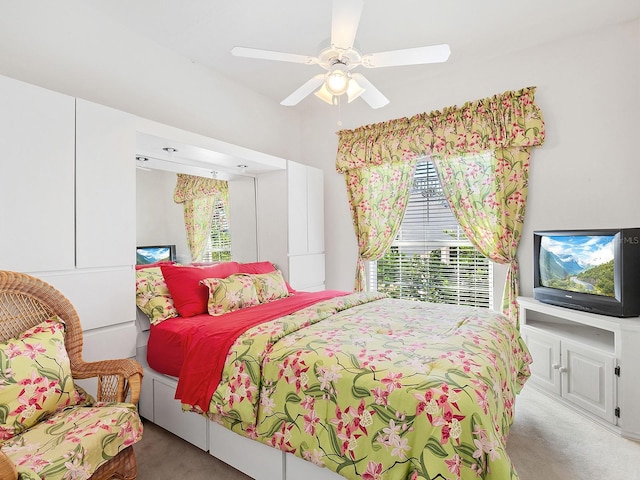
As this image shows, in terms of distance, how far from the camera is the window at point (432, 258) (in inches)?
137

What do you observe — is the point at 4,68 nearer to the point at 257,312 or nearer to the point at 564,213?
the point at 257,312

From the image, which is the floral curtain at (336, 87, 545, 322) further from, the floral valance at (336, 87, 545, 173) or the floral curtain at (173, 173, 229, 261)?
the floral curtain at (173, 173, 229, 261)

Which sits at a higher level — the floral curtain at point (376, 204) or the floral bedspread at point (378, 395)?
the floral curtain at point (376, 204)

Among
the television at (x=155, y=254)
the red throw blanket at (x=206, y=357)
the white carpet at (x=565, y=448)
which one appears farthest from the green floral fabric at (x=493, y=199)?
the television at (x=155, y=254)

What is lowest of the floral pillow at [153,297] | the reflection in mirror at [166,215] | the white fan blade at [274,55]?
the floral pillow at [153,297]

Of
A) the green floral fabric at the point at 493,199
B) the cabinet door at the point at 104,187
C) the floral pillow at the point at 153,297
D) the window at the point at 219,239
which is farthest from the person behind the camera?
the window at the point at 219,239

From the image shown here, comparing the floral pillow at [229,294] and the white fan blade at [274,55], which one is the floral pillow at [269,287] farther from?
the white fan blade at [274,55]

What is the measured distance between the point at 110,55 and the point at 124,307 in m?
1.87

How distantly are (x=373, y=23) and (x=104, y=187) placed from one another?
224 cm

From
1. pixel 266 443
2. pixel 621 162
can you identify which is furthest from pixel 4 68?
pixel 621 162

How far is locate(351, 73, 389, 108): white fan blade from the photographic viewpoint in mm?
2244

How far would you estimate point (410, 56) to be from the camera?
198 centimetres

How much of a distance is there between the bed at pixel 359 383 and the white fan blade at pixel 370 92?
151cm

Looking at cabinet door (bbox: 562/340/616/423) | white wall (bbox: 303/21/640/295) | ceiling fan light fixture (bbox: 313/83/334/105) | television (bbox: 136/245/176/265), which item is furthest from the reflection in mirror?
cabinet door (bbox: 562/340/616/423)
